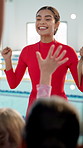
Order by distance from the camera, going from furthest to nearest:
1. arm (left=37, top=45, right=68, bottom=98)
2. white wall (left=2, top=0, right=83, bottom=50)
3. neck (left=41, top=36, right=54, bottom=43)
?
white wall (left=2, top=0, right=83, bottom=50) → neck (left=41, top=36, right=54, bottom=43) → arm (left=37, top=45, right=68, bottom=98)

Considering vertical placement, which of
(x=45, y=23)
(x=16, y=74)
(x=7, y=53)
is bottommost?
(x=16, y=74)

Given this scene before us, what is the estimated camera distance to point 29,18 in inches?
364

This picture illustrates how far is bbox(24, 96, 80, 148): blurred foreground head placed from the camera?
1.61ft

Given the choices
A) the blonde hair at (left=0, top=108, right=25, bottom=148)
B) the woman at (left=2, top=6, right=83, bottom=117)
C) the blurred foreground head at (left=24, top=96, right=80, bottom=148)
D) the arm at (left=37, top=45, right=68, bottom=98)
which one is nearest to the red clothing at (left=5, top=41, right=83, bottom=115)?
the woman at (left=2, top=6, right=83, bottom=117)

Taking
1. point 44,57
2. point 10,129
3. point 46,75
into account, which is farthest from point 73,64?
point 10,129

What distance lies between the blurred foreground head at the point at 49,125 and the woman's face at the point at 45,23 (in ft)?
4.15

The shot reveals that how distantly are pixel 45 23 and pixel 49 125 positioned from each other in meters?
1.30

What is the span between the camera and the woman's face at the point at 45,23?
1.74 m

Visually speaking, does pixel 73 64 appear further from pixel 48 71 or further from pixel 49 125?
pixel 49 125

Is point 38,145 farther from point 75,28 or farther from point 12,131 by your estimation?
point 75,28

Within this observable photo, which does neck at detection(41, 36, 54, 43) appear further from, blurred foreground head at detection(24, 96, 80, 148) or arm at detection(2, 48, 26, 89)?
blurred foreground head at detection(24, 96, 80, 148)

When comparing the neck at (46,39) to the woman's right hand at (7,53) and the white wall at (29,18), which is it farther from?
the white wall at (29,18)

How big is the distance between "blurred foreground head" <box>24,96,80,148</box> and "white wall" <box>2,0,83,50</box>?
27.1 ft

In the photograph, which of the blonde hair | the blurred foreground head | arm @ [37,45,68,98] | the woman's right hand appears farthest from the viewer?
the woman's right hand
